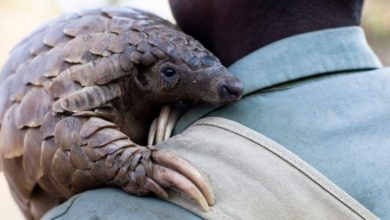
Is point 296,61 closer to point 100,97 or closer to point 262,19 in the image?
point 262,19

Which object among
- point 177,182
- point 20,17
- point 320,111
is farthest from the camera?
point 20,17

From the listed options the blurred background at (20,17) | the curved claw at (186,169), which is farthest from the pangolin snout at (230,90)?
the blurred background at (20,17)

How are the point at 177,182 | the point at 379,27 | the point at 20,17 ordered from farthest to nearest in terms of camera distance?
the point at 379,27 → the point at 20,17 → the point at 177,182

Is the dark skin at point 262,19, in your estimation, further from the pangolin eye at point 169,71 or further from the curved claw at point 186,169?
the curved claw at point 186,169

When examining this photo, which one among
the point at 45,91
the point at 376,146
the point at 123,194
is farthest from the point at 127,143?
the point at 376,146

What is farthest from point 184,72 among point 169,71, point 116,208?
point 116,208

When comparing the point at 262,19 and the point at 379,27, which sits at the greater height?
the point at 262,19

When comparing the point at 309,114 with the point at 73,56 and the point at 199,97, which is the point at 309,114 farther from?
the point at 73,56
